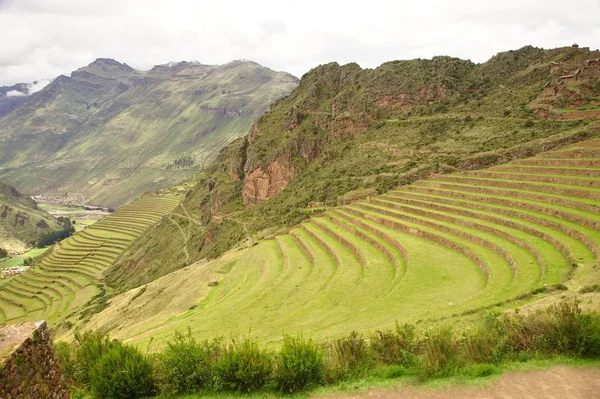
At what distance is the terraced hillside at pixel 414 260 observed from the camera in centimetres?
1830

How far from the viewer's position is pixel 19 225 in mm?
179125

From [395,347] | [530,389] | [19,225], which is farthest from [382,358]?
[19,225]

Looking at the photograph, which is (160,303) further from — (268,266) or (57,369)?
(57,369)

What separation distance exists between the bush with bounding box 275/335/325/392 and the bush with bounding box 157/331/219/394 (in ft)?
7.80

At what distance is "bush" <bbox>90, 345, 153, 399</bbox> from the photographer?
1093 cm

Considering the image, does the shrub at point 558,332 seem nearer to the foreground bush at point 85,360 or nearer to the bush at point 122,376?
the bush at point 122,376

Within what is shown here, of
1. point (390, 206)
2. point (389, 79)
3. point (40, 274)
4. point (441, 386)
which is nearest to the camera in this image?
point (441, 386)

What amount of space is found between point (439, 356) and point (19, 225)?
715ft

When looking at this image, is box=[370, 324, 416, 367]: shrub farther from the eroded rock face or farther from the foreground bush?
the eroded rock face

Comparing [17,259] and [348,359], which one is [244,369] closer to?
[348,359]

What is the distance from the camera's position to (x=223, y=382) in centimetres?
1115

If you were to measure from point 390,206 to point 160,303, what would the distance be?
81.4 feet

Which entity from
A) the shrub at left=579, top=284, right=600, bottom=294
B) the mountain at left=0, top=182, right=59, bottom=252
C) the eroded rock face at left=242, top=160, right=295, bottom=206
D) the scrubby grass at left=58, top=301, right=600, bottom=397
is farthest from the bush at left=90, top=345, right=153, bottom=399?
the mountain at left=0, top=182, right=59, bottom=252

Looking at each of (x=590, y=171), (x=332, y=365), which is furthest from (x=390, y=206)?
(x=332, y=365)
